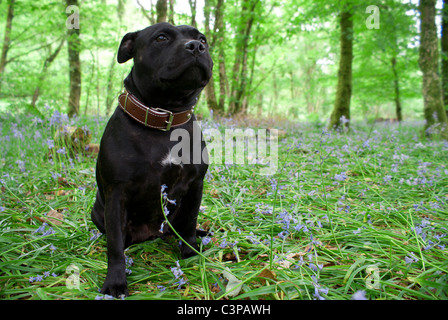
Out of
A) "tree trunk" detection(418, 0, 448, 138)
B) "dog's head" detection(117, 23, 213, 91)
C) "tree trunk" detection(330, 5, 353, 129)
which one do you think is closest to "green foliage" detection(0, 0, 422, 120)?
"tree trunk" detection(330, 5, 353, 129)

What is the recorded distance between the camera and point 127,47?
2.06 m

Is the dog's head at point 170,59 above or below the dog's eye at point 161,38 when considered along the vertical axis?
below

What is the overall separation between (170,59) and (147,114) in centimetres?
38

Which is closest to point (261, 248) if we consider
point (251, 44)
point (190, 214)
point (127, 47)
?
point (190, 214)

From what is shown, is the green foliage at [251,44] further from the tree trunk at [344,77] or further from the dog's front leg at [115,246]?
the dog's front leg at [115,246]

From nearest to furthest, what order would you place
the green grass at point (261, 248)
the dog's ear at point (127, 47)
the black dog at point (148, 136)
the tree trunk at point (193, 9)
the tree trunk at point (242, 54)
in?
the green grass at point (261, 248) < the black dog at point (148, 136) < the dog's ear at point (127, 47) < the tree trunk at point (193, 9) < the tree trunk at point (242, 54)

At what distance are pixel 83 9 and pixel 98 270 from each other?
39.1ft

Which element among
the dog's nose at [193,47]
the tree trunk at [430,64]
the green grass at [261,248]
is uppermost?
the tree trunk at [430,64]

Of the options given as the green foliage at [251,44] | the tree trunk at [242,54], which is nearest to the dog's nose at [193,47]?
the green foliage at [251,44]

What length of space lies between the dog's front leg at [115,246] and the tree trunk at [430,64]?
7.58 m

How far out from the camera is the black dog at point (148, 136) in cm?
170

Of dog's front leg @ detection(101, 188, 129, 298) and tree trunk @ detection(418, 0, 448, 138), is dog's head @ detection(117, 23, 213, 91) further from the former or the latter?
tree trunk @ detection(418, 0, 448, 138)

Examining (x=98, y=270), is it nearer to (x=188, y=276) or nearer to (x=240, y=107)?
(x=188, y=276)
